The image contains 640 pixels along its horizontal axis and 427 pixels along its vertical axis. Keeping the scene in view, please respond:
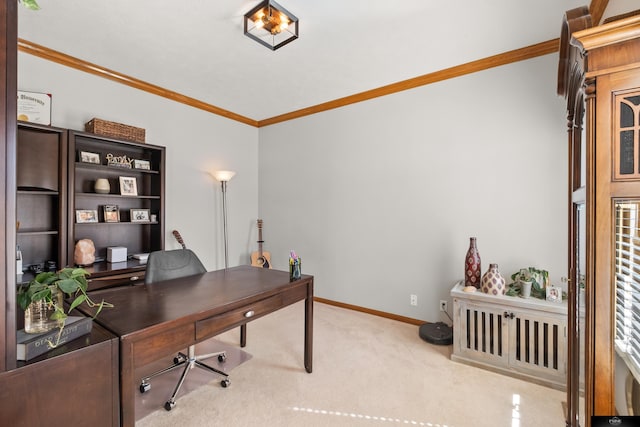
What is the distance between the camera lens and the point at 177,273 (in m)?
2.09

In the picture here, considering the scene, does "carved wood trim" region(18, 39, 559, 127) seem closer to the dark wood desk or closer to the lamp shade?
the lamp shade

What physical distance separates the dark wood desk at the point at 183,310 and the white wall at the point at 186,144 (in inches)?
70.9

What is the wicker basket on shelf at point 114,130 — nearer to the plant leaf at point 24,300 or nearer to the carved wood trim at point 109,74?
the carved wood trim at point 109,74

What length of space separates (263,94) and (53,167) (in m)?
2.17

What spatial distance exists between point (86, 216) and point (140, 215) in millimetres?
469

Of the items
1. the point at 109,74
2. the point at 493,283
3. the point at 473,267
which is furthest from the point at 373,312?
the point at 109,74

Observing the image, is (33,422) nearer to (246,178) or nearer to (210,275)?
(210,275)

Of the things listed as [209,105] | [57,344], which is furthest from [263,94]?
[57,344]

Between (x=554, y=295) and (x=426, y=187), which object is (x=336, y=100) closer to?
(x=426, y=187)

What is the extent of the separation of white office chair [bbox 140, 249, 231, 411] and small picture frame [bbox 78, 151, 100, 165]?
140cm

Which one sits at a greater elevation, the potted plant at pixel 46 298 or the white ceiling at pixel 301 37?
the white ceiling at pixel 301 37

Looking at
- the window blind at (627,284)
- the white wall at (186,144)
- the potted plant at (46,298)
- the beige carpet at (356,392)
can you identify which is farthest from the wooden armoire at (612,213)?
the white wall at (186,144)

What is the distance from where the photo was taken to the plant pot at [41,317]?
39.0 inches

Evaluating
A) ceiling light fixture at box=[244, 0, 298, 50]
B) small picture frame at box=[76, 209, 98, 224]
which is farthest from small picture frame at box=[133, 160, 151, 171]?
ceiling light fixture at box=[244, 0, 298, 50]
